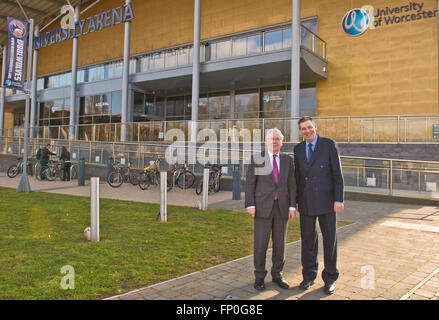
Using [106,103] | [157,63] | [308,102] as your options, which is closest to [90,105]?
[106,103]

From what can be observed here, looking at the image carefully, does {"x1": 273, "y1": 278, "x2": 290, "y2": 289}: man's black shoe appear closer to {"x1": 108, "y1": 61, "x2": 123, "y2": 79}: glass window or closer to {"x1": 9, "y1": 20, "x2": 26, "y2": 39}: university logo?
{"x1": 9, "y1": 20, "x2": 26, "y2": 39}: university logo

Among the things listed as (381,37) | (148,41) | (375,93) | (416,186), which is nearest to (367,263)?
(416,186)

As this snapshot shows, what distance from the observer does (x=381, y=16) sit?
19031 millimetres

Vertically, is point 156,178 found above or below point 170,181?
above

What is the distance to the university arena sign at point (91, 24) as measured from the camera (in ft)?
83.0

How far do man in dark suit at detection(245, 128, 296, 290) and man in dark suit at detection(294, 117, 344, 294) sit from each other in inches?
6.3

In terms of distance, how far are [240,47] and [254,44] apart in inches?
35.0

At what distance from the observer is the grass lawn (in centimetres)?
375

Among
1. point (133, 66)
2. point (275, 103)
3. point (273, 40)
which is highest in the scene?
point (133, 66)

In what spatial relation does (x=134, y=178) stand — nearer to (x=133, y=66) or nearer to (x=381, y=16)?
(x=133, y=66)

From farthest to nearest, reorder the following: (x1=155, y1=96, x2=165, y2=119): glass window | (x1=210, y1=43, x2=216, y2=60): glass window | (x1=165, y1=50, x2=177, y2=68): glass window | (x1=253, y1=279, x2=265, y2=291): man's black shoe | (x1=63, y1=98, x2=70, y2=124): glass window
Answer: (x1=63, y1=98, x2=70, y2=124): glass window
(x1=155, y1=96, x2=165, y2=119): glass window
(x1=165, y1=50, x2=177, y2=68): glass window
(x1=210, y1=43, x2=216, y2=60): glass window
(x1=253, y1=279, x2=265, y2=291): man's black shoe

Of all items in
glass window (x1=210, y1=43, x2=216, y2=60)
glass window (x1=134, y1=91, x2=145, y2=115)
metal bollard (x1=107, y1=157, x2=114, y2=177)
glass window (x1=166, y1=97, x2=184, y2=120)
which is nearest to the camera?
metal bollard (x1=107, y1=157, x2=114, y2=177)

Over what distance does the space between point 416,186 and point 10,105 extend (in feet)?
133

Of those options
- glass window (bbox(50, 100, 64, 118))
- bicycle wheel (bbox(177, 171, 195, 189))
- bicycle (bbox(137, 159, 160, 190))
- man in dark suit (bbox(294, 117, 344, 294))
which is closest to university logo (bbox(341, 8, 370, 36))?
bicycle wheel (bbox(177, 171, 195, 189))
